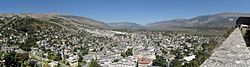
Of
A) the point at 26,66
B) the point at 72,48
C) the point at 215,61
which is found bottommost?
the point at 72,48

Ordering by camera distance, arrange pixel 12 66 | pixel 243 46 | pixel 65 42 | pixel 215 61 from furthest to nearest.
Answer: pixel 65 42
pixel 12 66
pixel 243 46
pixel 215 61

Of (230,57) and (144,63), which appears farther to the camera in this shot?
(144,63)

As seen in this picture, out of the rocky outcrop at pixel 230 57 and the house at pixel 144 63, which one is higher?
the rocky outcrop at pixel 230 57

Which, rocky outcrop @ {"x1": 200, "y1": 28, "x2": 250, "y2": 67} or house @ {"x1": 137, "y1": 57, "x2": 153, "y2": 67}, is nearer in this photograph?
rocky outcrop @ {"x1": 200, "y1": 28, "x2": 250, "y2": 67}

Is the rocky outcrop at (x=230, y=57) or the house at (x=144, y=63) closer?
the rocky outcrop at (x=230, y=57)

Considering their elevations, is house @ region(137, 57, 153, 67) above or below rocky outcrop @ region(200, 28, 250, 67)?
below

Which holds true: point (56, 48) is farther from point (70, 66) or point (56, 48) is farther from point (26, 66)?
point (26, 66)

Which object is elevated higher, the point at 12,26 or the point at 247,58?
the point at 247,58

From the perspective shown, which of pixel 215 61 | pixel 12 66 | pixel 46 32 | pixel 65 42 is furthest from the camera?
pixel 46 32

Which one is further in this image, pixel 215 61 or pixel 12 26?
pixel 12 26

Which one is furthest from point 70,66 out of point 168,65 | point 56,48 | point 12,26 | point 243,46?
point 243,46

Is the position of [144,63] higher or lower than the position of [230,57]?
lower
